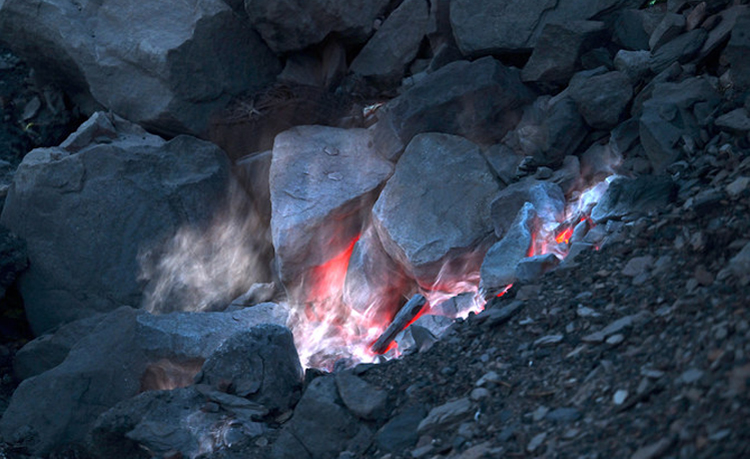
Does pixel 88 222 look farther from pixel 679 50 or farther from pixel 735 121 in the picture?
pixel 735 121

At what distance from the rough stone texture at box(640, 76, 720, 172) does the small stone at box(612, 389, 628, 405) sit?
160 centimetres

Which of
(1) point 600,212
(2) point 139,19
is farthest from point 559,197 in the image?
(2) point 139,19

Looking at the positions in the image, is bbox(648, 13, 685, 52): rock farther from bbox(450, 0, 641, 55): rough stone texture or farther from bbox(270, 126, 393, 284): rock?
bbox(270, 126, 393, 284): rock

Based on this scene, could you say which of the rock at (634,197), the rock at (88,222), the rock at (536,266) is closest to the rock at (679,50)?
the rock at (634,197)

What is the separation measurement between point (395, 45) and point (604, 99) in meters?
1.68

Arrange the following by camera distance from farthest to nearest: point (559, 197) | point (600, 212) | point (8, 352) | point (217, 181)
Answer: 1. point (217, 181)
2. point (8, 352)
3. point (559, 197)
4. point (600, 212)

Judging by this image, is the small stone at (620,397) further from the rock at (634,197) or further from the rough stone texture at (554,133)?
the rough stone texture at (554,133)

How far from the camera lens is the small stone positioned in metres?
2.04

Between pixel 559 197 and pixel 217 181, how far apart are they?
223cm

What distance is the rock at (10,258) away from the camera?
4.57 metres

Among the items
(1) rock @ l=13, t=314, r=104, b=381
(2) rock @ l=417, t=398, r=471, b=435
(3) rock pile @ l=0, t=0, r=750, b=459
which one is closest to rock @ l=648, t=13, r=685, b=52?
(3) rock pile @ l=0, t=0, r=750, b=459

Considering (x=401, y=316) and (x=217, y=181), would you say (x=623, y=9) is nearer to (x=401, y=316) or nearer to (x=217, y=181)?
(x=401, y=316)

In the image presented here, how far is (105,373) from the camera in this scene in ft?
12.6

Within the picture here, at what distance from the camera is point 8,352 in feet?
15.1
